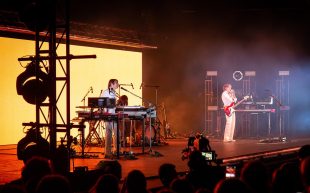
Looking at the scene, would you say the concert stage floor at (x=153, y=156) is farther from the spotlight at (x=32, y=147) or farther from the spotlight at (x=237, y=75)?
the spotlight at (x=237, y=75)

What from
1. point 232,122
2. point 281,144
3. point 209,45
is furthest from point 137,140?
point 209,45

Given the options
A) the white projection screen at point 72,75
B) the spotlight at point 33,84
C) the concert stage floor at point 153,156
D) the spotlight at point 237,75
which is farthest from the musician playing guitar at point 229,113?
the spotlight at point 33,84

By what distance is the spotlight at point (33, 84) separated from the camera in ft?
30.5

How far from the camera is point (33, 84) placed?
9.38 metres

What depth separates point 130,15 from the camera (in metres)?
18.2

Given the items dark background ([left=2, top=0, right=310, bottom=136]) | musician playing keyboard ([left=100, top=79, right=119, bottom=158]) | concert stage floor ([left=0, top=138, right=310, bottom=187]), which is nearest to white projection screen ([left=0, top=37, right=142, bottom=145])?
concert stage floor ([left=0, top=138, right=310, bottom=187])

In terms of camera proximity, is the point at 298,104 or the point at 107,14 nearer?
the point at 107,14

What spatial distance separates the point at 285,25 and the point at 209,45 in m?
2.90

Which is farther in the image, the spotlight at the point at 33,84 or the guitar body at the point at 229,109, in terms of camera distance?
the guitar body at the point at 229,109

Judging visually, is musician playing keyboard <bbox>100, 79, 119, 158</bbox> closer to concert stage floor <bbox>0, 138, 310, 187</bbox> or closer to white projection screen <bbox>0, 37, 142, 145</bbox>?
concert stage floor <bbox>0, 138, 310, 187</bbox>

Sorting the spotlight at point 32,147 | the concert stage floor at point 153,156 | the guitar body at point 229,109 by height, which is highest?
the guitar body at point 229,109

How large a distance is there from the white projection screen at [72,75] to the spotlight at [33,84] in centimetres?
523

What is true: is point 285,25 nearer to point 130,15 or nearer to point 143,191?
point 130,15

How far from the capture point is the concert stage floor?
10.3 meters
